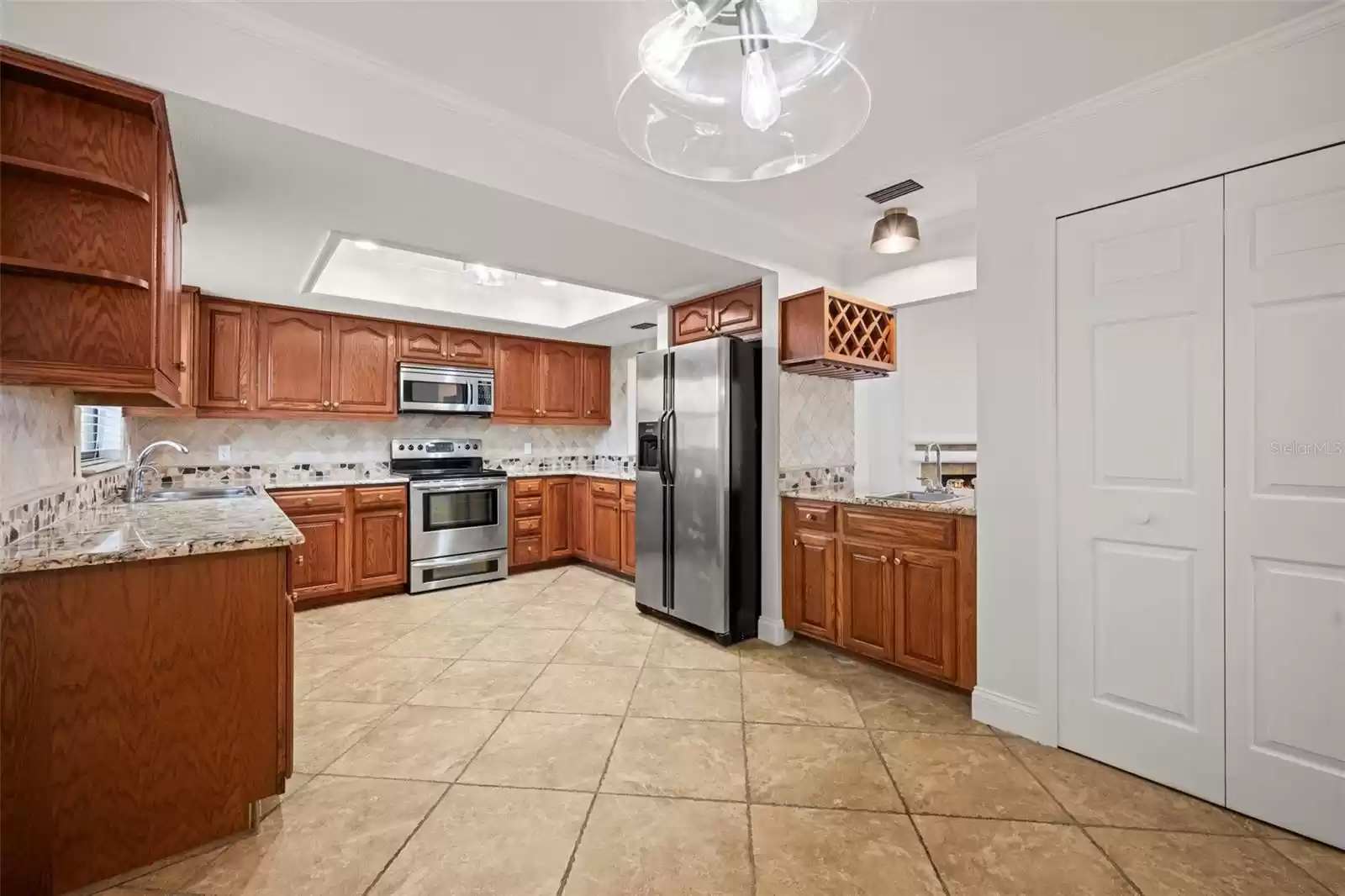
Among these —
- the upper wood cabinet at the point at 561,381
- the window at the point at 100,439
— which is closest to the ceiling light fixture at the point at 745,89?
the window at the point at 100,439

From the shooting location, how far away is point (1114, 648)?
2018 mm

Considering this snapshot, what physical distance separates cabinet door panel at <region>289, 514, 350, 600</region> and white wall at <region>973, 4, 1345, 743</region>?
4.06 meters

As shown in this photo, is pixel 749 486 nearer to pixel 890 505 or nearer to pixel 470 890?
pixel 890 505

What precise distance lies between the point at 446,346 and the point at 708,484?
276cm

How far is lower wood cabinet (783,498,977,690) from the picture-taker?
2512 mm

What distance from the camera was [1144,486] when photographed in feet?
6.43

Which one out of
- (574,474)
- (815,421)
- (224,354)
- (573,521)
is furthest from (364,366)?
(815,421)

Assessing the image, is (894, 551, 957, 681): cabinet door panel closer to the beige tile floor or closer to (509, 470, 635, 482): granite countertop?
the beige tile floor

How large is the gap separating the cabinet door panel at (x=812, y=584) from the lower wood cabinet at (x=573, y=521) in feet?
5.73

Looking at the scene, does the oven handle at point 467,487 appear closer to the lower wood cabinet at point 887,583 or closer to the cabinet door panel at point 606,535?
the cabinet door panel at point 606,535

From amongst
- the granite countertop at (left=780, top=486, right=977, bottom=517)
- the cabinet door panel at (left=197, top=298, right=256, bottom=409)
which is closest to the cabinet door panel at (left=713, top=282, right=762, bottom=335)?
the granite countertop at (left=780, top=486, right=977, bottom=517)

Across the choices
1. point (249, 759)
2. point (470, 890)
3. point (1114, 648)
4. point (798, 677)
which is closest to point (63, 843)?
point (249, 759)

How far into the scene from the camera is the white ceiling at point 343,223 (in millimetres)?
1855

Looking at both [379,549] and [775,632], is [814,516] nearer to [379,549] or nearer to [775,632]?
[775,632]
